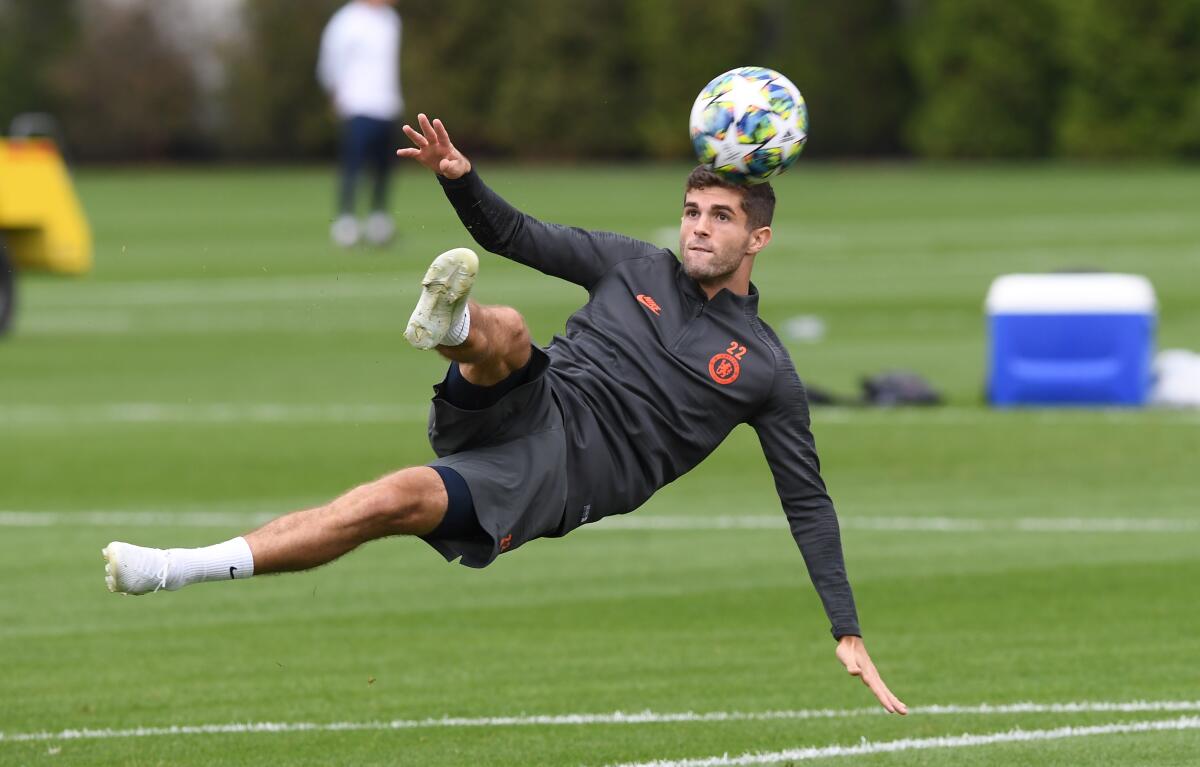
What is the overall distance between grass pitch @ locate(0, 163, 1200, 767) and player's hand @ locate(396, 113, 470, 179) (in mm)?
2028

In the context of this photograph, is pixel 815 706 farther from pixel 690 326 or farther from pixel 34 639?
pixel 34 639

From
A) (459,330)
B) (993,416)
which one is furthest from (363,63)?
(459,330)

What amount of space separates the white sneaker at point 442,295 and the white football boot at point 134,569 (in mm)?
1023

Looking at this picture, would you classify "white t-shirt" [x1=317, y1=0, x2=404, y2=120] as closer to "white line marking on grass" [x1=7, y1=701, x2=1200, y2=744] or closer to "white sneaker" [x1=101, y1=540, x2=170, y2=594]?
"white line marking on grass" [x1=7, y1=701, x2=1200, y2=744]

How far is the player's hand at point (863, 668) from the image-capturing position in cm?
730

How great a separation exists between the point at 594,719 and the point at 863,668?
62.2 inches

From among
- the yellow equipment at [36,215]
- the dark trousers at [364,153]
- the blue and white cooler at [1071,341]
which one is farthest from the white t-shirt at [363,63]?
the blue and white cooler at [1071,341]

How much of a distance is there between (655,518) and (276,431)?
465 centimetres

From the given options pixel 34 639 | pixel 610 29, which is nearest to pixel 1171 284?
pixel 34 639

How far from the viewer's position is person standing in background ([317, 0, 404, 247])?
28.2 m

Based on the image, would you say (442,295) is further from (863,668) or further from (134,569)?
(863,668)

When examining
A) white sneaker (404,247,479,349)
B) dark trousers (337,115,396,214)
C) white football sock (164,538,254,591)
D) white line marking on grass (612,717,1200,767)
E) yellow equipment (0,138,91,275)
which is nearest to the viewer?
white football sock (164,538,254,591)

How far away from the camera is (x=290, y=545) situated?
7.23 m

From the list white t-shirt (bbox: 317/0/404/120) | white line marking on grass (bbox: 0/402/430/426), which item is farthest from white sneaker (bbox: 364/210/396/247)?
white line marking on grass (bbox: 0/402/430/426)
